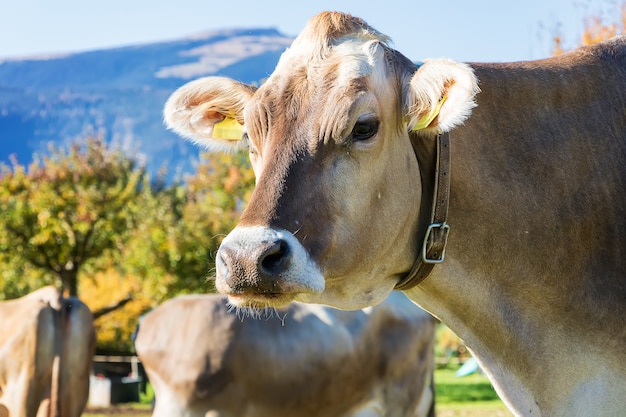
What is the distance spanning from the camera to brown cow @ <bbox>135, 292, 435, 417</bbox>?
8.21 meters

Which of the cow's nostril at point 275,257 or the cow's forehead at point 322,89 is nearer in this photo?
the cow's nostril at point 275,257

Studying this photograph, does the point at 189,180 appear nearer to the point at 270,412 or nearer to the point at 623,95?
the point at 270,412

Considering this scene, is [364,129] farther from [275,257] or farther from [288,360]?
[288,360]

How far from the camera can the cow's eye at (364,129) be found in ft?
10.2

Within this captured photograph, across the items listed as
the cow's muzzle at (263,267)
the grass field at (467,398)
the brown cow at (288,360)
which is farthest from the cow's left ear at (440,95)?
the grass field at (467,398)

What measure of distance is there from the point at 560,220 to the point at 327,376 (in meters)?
5.45

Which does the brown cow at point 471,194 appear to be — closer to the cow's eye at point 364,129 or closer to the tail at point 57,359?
the cow's eye at point 364,129

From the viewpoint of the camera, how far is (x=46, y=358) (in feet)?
Answer: 29.3

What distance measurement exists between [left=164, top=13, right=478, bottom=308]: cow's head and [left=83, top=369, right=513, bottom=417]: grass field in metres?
13.1

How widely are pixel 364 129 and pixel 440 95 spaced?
30 cm

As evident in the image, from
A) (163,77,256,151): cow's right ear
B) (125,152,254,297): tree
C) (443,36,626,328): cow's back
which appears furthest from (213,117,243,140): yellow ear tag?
(125,152,254,297): tree

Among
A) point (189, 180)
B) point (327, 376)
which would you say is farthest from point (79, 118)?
point (327, 376)

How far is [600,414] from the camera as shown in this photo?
3168 millimetres

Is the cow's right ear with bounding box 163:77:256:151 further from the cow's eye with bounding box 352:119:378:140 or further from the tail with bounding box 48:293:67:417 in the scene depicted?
the tail with bounding box 48:293:67:417
